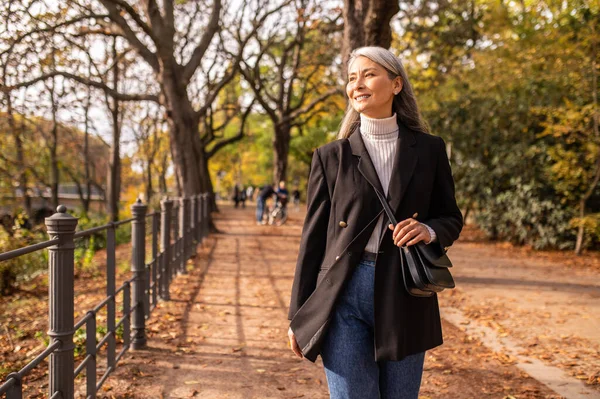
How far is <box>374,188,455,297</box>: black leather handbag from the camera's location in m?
2.09

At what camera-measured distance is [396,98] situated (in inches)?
98.9

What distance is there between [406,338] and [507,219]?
14.4 metres

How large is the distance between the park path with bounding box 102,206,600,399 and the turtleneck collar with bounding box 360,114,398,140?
2.73m

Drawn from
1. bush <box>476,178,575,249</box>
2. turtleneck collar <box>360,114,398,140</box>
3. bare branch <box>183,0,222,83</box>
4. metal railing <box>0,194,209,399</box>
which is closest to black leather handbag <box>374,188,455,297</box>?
turtleneck collar <box>360,114,398,140</box>

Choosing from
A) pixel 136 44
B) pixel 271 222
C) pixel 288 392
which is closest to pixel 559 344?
pixel 288 392

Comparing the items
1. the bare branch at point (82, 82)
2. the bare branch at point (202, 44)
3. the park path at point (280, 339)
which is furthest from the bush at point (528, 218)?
the bare branch at point (82, 82)

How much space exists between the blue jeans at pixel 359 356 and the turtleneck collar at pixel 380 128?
53cm

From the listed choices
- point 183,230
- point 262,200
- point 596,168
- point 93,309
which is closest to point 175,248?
point 183,230

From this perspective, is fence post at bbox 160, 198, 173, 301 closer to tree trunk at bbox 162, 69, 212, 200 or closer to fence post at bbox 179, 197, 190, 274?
fence post at bbox 179, 197, 190, 274

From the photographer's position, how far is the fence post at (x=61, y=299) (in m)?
3.29

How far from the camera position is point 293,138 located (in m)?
41.1

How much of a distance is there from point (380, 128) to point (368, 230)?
0.45 meters

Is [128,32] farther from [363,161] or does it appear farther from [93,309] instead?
[363,161]

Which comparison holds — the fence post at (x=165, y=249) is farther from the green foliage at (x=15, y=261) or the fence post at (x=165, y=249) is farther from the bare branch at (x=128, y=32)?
the bare branch at (x=128, y=32)
